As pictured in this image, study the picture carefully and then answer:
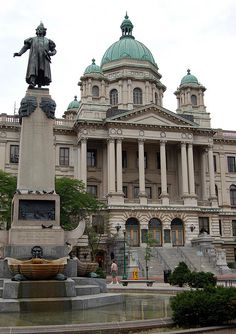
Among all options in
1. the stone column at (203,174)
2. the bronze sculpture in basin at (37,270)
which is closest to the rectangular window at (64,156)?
the stone column at (203,174)

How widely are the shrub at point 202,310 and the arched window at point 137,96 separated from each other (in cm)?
6794

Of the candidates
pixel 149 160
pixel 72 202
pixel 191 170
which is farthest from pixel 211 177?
pixel 72 202

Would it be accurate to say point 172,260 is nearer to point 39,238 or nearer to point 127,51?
point 39,238

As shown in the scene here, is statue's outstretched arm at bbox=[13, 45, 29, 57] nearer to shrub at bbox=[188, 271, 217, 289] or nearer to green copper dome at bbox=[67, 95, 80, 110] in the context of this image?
shrub at bbox=[188, 271, 217, 289]

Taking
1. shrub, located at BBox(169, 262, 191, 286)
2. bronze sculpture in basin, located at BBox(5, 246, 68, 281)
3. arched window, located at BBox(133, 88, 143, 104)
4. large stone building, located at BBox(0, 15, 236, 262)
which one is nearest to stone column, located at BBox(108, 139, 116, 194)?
large stone building, located at BBox(0, 15, 236, 262)

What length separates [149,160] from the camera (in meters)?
71.8

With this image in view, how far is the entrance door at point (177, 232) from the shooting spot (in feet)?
211

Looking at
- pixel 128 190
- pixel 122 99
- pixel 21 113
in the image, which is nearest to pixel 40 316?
pixel 21 113

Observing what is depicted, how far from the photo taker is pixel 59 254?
1781 centimetres

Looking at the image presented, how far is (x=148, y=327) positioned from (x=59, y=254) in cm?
726

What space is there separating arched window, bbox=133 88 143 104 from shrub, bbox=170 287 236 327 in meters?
67.9

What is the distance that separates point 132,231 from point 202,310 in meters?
52.0

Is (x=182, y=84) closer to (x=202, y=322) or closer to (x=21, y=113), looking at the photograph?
(x=21, y=113)

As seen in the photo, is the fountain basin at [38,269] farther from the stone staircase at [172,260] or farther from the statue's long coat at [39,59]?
the stone staircase at [172,260]
